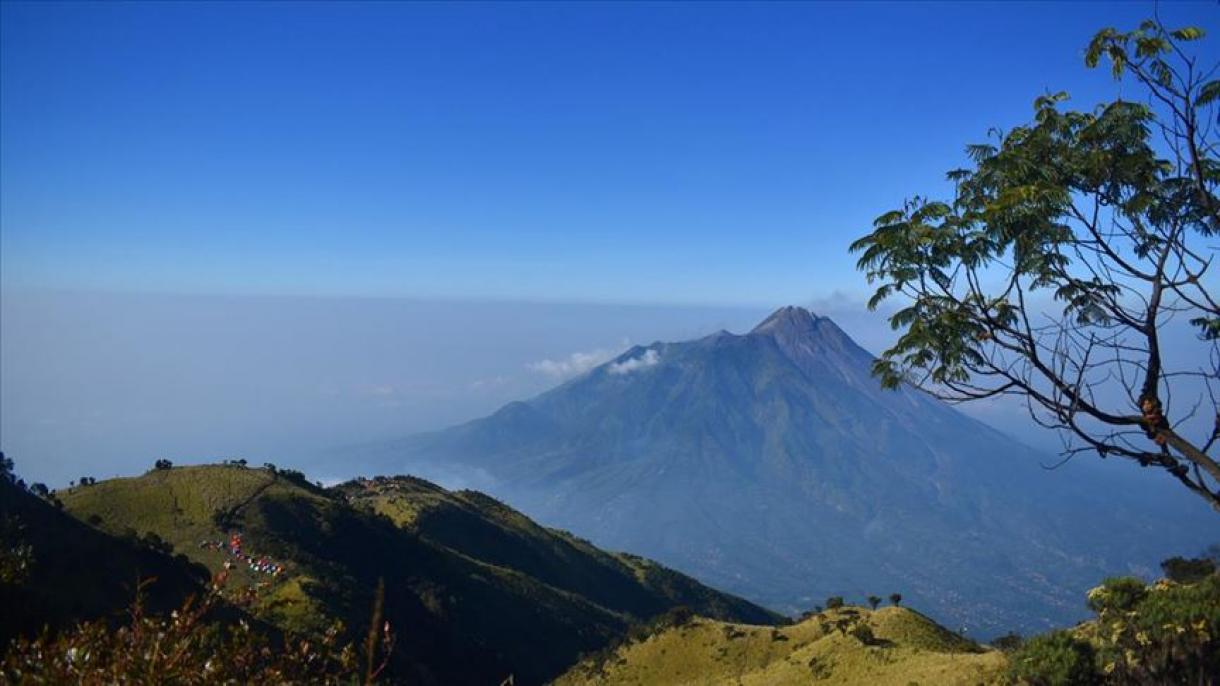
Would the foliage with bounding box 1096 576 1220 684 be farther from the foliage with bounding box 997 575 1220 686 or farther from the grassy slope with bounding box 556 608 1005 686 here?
the grassy slope with bounding box 556 608 1005 686

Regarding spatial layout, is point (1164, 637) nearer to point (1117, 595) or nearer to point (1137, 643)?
point (1137, 643)

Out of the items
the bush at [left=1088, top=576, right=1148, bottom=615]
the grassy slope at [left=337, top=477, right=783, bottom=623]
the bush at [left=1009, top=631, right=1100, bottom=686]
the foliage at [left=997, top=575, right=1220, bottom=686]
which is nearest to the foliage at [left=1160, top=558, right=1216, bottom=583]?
the bush at [left=1088, top=576, right=1148, bottom=615]

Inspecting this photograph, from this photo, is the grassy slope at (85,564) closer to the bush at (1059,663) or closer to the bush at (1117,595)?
the bush at (1059,663)

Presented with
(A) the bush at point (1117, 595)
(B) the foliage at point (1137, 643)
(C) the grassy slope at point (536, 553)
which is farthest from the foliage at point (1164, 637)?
(C) the grassy slope at point (536, 553)

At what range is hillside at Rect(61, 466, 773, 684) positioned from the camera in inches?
2717

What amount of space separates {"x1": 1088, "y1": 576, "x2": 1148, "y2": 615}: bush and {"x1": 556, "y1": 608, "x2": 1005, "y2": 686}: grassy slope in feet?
29.2

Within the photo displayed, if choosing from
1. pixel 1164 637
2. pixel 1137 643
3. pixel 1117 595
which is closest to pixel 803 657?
pixel 1117 595

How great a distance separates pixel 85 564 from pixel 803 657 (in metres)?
46.5

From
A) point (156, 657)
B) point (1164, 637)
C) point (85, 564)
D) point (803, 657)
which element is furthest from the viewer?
point (803, 657)

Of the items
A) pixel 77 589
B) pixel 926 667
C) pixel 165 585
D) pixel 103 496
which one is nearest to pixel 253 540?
pixel 103 496

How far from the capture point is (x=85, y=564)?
4488cm

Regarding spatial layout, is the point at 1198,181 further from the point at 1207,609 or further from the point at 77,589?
the point at 77,589

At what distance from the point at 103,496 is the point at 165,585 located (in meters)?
35.6

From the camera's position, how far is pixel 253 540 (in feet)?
248
